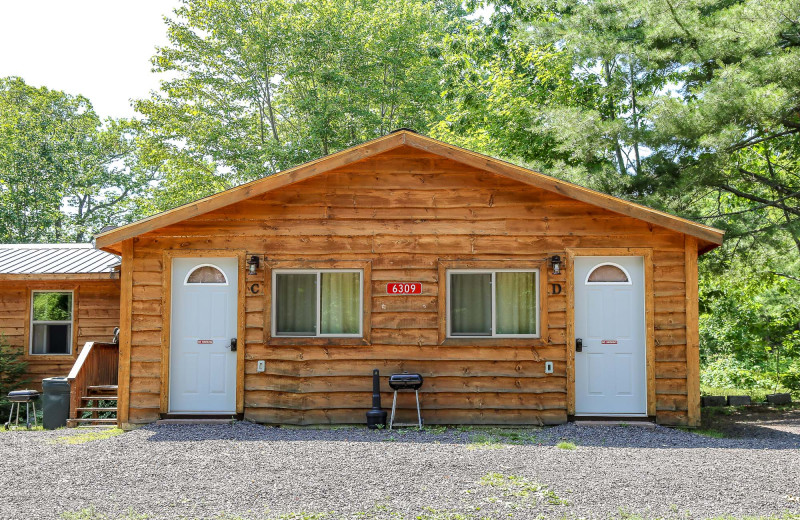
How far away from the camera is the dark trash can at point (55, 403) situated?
1045cm

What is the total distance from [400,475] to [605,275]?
4.50 metres

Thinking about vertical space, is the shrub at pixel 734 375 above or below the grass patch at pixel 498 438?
below

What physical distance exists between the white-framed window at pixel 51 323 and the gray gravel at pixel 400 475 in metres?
4.87

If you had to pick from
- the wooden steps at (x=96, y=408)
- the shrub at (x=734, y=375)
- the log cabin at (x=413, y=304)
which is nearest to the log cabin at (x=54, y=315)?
the wooden steps at (x=96, y=408)

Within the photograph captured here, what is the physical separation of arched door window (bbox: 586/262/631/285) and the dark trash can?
744 cm

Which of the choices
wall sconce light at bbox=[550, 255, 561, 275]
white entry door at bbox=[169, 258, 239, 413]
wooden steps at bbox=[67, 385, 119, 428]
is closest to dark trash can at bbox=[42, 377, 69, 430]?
wooden steps at bbox=[67, 385, 119, 428]

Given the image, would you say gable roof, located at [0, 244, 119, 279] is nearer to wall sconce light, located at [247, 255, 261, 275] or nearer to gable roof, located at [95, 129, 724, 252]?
gable roof, located at [95, 129, 724, 252]

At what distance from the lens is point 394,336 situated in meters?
9.34

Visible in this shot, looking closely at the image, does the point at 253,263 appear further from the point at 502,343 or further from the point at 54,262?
the point at 54,262

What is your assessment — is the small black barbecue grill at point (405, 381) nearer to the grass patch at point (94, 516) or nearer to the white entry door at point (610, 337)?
the white entry door at point (610, 337)

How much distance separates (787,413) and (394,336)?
7.35m

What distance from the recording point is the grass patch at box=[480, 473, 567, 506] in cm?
548

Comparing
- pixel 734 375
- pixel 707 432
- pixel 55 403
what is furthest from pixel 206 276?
pixel 734 375

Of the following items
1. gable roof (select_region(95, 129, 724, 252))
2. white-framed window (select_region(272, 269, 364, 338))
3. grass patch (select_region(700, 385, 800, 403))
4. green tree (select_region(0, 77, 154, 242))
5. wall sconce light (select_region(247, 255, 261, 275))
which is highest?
green tree (select_region(0, 77, 154, 242))
